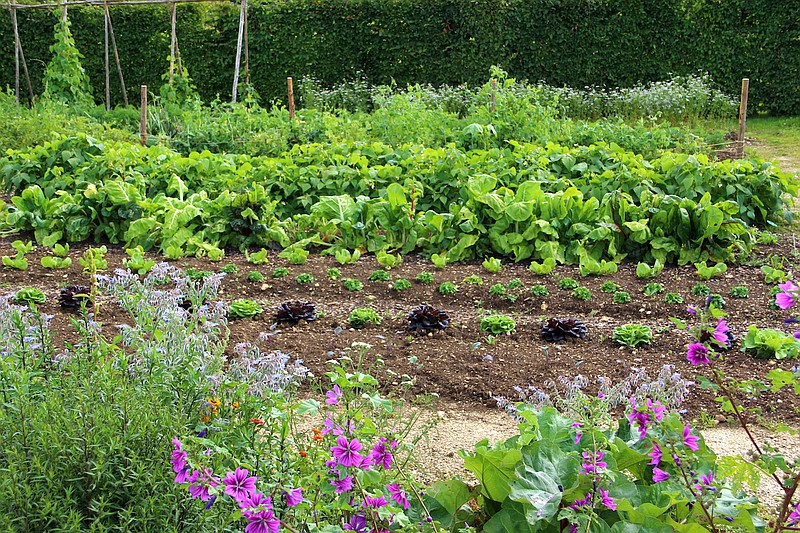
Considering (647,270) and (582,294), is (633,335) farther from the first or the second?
(647,270)

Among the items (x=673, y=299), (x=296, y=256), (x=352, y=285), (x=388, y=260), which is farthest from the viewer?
(x=296, y=256)

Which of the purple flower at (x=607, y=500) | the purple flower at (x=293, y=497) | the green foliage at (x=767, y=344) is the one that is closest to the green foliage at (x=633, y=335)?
the green foliage at (x=767, y=344)

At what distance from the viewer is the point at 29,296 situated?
16.1 feet

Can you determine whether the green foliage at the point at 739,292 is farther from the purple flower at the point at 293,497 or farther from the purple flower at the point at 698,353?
the purple flower at the point at 293,497

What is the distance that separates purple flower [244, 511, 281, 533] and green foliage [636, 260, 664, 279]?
13.4ft

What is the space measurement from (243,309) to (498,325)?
151 cm

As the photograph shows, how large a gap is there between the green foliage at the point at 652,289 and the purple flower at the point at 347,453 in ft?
11.6

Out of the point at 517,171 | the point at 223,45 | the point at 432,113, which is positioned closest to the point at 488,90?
the point at 432,113

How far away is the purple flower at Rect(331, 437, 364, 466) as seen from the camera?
1900 mm

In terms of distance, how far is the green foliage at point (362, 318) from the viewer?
4652 millimetres

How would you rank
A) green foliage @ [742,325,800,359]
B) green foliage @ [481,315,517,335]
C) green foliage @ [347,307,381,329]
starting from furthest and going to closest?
green foliage @ [347,307,381,329], green foliage @ [481,315,517,335], green foliage @ [742,325,800,359]

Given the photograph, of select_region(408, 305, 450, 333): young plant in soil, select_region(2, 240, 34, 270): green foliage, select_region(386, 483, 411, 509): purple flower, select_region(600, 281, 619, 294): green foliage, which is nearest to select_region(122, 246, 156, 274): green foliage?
select_region(2, 240, 34, 270): green foliage

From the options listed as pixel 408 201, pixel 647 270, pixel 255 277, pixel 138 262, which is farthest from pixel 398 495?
pixel 408 201

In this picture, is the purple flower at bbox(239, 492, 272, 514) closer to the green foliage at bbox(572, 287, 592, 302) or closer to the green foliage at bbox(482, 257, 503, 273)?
the green foliage at bbox(572, 287, 592, 302)
